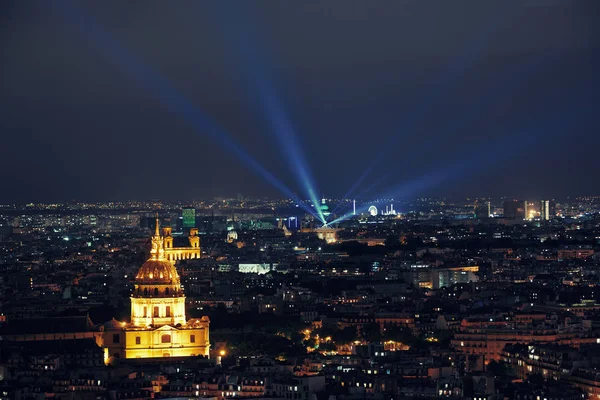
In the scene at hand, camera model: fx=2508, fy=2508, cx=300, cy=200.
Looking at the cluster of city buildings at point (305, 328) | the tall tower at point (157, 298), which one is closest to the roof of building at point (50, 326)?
the cluster of city buildings at point (305, 328)

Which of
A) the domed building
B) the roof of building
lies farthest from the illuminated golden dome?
the roof of building

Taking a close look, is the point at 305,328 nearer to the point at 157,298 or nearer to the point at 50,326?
the point at 157,298

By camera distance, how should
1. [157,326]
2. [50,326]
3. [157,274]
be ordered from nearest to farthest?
[50,326] < [157,326] < [157,274]

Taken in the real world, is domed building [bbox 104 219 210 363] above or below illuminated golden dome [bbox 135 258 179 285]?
below

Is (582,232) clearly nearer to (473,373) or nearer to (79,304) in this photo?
(79,304)

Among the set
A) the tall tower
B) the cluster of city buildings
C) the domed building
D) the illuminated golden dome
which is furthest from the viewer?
the illuminated golden dome

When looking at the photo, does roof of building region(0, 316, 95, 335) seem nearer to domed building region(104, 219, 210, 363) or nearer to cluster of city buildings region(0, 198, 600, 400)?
cluster of city buildings region(0, 198, 600, 400)

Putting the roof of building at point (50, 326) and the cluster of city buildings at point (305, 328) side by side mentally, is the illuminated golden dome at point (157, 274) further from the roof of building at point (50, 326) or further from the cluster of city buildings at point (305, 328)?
the roof of building at point (50, 326)

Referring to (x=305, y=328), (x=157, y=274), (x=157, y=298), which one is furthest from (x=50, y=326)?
(x=305, y=328)
